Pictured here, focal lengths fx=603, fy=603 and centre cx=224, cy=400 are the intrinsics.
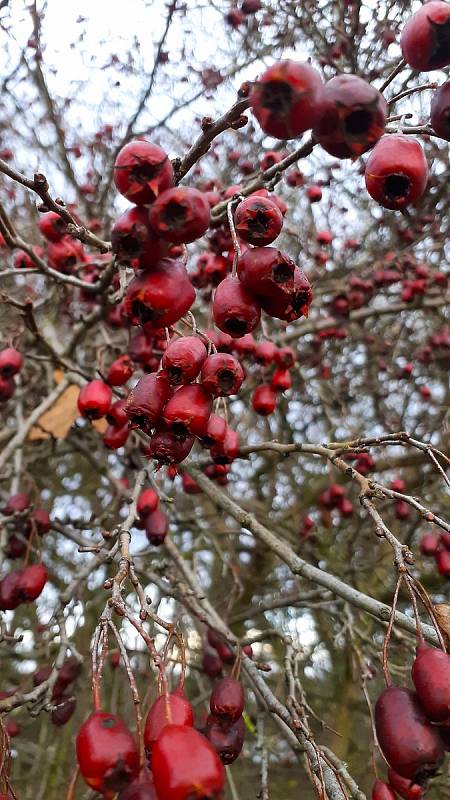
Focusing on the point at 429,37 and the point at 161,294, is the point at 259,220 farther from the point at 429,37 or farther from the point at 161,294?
the point at 429,37

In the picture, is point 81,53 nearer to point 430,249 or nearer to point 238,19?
point 238,19

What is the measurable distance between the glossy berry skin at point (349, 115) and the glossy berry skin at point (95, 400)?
1.25 m

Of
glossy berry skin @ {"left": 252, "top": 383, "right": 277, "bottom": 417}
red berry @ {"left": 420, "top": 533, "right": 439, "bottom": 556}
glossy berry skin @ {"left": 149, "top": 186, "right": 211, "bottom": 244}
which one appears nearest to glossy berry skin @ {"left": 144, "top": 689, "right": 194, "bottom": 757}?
glossy berry skin @ {"left": 149, "top": 186, "right": 211, "bottom": 244}

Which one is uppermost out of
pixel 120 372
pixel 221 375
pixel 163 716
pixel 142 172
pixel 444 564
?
pixel 120 372

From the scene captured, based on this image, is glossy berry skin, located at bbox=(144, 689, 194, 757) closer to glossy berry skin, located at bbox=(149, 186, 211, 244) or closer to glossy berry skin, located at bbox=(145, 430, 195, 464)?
glossy berry skin, located at bbox=(145, 430, 195, 464)

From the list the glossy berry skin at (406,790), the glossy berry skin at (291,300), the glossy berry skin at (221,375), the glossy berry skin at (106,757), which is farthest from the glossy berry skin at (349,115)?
the glossy berry skin at (406,790)

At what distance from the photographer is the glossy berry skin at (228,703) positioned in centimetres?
146

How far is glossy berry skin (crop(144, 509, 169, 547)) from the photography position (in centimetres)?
214

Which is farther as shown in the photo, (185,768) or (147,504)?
(147,504)

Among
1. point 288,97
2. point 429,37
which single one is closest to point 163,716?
point 288,97

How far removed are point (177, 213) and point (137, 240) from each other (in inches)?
3.3

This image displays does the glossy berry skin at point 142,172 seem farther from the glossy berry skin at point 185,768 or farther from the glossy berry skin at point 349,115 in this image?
the glossy berry skin at point 185,768

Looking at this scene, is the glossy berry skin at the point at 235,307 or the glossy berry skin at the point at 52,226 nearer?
the glossy berry skin at the point at 235,307

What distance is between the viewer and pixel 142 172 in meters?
1.03
